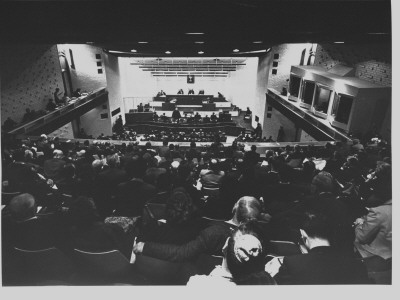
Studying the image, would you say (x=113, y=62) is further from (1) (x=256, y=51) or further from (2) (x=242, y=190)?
(2) (x=242, y=190)

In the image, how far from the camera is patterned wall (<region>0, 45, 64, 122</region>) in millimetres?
6961

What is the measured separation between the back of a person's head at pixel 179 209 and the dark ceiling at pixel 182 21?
2.45 meters

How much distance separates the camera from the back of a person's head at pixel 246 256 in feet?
4.94

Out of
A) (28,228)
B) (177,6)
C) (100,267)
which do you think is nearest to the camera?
(100,267)

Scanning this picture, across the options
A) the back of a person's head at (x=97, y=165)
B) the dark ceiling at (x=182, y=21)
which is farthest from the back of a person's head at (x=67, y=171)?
the dark ceiling at (x=182, y=21)

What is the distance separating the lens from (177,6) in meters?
3.12

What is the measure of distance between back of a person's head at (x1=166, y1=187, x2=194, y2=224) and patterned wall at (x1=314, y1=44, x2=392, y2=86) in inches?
228

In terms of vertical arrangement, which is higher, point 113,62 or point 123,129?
point 113,62

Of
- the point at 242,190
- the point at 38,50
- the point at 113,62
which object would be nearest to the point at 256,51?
the point at 113,62

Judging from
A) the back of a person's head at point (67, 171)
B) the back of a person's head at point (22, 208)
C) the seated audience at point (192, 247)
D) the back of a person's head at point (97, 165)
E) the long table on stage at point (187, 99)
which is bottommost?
the long table on stage at point (187, 99)

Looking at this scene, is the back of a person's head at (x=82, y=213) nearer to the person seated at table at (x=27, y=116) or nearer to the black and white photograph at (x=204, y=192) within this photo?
the black and white photograph at (x=204, y=192)

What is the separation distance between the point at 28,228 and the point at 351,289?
282cm

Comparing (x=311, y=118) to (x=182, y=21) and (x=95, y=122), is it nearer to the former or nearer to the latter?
(x=182, y=21)

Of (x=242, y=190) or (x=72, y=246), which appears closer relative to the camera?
(x=72, y=246)
